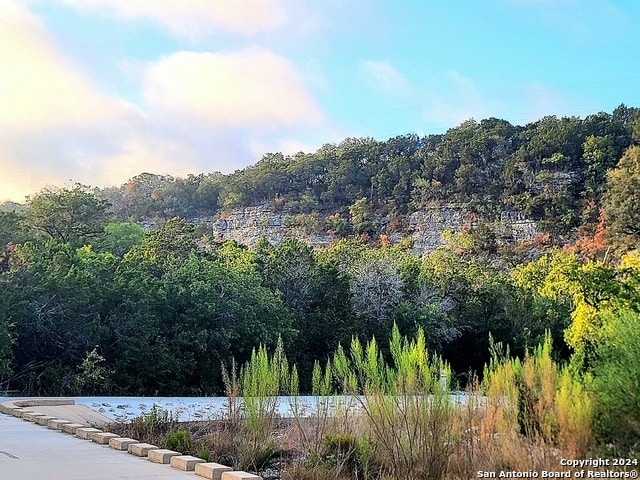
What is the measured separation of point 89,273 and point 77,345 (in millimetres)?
1761

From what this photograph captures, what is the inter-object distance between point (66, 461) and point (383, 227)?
38188mm

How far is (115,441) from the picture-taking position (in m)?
7.23

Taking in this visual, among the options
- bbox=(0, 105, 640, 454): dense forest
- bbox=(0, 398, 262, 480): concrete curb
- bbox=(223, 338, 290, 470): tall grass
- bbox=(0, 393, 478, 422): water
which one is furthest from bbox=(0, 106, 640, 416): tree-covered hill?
bbox=(223, 338, 290, 470): tall grass

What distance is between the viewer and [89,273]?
15289 millimetres

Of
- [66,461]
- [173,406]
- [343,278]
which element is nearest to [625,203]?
[343,278]

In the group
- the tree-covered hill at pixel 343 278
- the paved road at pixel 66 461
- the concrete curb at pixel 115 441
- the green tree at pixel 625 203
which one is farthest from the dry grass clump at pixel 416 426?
the green tree at pixel 625 203

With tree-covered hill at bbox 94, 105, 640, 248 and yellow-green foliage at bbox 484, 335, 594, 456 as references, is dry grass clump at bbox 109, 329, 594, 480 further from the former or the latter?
tree-covered hill at bbox 94, 105, 640, 248

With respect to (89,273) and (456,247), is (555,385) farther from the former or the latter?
(456,247)

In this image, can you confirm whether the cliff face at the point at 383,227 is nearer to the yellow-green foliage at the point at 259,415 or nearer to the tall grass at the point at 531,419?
the yellow-green foliage at the point at 259,415

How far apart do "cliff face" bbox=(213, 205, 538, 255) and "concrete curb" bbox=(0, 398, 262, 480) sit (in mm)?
30790

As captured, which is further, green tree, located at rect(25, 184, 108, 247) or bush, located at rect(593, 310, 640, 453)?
green tree, located at rect(25, 184, 108, 247)

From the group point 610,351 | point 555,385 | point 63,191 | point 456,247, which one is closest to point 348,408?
point 555,385

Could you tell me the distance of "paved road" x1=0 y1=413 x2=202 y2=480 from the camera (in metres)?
5.62

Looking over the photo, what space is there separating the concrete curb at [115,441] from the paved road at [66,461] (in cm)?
8
